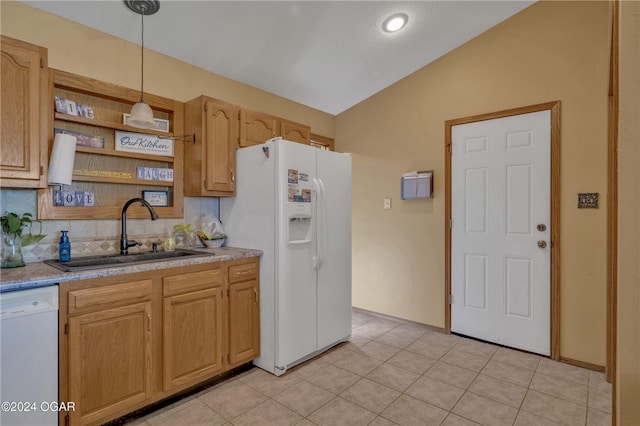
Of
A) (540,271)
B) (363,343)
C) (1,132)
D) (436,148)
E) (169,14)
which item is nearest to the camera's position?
(1,132)

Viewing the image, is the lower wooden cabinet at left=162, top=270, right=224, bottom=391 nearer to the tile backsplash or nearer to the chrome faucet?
the chrome faucet

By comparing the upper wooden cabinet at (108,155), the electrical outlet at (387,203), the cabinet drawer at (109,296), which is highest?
the upper wooden cabinet at (108,155)

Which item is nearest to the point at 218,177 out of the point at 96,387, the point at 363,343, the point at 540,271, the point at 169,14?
the point at 169,14

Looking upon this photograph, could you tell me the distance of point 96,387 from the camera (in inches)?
68.1

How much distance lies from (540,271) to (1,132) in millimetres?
3834

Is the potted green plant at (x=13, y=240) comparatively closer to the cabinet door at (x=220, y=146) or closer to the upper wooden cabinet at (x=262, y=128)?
the cabinet door at (x=220, y=146)

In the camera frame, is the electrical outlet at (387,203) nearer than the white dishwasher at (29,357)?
No

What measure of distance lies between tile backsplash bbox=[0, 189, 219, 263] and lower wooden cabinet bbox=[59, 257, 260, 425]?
2.12 ft

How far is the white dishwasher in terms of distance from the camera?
145 centimetres

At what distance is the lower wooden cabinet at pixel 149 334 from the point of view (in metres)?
1.67

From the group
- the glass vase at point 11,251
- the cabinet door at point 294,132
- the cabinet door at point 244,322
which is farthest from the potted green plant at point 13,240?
the cabinet door at point 294,132

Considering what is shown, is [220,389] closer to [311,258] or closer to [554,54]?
[311,258]

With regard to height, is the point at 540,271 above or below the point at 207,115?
below

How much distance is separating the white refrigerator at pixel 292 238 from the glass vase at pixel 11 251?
1.34 metres
